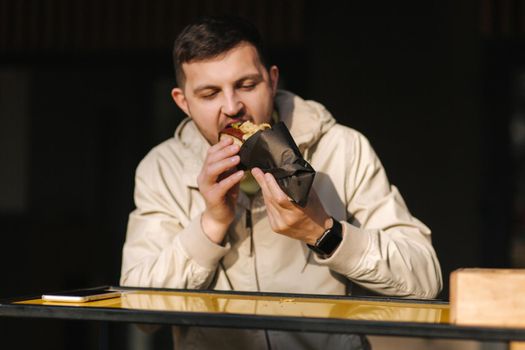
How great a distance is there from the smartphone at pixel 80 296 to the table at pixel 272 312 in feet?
0.07

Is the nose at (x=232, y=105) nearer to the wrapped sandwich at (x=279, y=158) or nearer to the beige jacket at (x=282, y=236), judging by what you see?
the wrapped sandwich at (x=279, y=158)

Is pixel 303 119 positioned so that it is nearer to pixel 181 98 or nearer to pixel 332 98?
pixel 181 98

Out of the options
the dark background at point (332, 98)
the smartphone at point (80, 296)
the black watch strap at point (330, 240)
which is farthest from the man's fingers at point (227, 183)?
the dark background at point (332, 98)

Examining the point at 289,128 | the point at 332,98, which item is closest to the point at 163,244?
the point at 289,128

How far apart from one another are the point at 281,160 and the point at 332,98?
2765 millimetres

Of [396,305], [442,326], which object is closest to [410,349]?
[396,305]

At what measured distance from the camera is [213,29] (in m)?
2.33

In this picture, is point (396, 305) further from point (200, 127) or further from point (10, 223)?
point (10, 223)

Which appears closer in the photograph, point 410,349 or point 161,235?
point 161,235

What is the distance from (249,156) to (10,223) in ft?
13.6

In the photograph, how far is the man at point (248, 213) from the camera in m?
2.17

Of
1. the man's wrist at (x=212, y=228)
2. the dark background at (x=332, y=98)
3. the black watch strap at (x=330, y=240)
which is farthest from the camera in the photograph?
the dark background at (x=332, y=98)

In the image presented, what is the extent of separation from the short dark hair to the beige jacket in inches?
10.0

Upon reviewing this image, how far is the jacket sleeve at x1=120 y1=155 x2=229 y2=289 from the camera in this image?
227 cm
